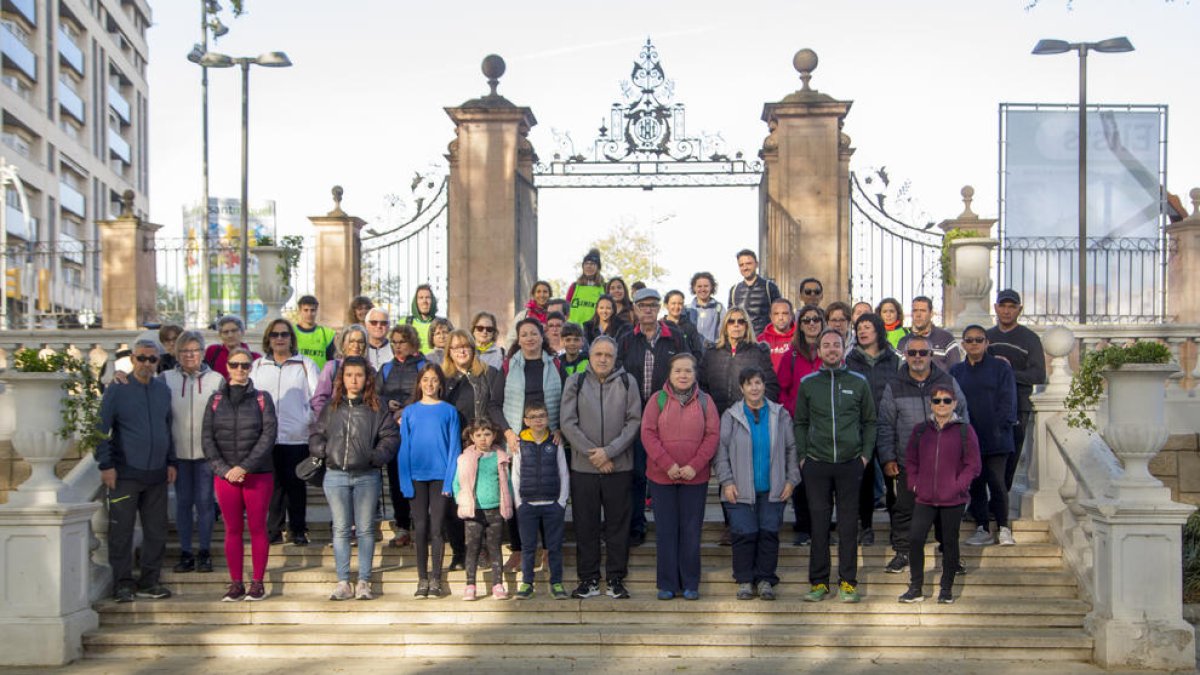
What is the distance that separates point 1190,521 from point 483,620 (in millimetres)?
6133

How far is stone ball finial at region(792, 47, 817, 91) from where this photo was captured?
51.0 feet

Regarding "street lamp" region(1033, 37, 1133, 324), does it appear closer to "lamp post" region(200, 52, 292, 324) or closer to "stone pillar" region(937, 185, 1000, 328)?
"stone pillar" region(937, 185, 1000, 328)

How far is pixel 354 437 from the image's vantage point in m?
8.62

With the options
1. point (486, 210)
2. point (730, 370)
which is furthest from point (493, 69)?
point (730, 370)

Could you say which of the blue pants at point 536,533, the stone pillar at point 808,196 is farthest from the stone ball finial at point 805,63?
the blue pants at point 536,533

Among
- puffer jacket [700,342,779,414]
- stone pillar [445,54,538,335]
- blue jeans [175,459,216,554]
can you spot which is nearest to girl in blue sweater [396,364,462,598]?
blue jeans [175,459,216,554]

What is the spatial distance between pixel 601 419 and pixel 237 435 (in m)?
2.56

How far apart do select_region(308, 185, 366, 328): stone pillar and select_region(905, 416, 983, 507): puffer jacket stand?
30.6ft

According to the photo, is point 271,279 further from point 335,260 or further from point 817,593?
point 817,593

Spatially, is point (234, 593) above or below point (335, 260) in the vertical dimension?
below

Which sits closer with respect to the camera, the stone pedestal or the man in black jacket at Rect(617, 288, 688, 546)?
the stone pedestal

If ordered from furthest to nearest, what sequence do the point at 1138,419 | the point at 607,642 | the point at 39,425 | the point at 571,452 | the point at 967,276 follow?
the point at 967,276
the point at 571,452
the point at 39,425
the point at 607,642
the point at 1138,419

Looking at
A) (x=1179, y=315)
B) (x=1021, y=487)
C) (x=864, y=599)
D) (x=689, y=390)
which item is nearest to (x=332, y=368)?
(x=689, y=390)

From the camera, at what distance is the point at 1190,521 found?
34.4ft
